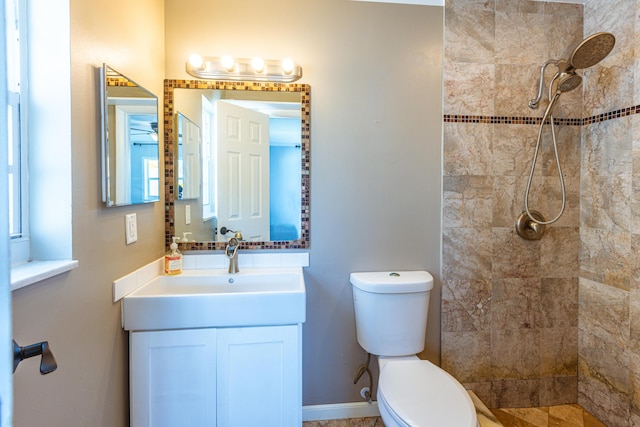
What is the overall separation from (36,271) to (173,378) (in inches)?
29.6

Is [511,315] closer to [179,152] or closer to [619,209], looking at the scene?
[619,209]

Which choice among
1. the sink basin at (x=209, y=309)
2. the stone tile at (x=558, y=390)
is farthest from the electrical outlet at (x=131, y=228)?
the stone tile at (x=558, y=390)

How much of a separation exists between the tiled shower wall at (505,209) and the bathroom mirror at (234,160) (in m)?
0.88

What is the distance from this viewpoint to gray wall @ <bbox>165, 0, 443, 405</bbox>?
1778mm

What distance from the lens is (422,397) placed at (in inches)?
51.1

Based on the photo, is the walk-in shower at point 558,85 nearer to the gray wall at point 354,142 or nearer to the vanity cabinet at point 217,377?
the gray wall at point 354,142

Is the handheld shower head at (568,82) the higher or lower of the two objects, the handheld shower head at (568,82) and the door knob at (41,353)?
the higher

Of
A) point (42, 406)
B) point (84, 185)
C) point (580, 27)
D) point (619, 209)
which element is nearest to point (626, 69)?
point (580, 27)

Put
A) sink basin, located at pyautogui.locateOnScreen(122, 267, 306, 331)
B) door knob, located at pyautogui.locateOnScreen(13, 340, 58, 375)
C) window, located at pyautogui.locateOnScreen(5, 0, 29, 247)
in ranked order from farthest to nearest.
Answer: sink basin, located at pyautogui.locateOnScreen(122, 267, 306, 331) < window, located at pyautogui.locateOnScreen(5, 0, 29, 247) < door knob, located at pyautogui.locateOnScreen(13, 340, 58, 375)

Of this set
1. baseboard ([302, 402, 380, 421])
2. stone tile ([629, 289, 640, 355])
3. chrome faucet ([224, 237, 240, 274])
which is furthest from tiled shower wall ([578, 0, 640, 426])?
chrome faucet ([224, 237, 240, 274])

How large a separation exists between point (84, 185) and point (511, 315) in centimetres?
219

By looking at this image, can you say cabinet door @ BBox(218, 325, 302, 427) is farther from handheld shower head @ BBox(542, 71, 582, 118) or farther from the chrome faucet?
handheld shower head @ BBox(542, 71, 582, 118)

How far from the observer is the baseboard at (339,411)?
1.83m

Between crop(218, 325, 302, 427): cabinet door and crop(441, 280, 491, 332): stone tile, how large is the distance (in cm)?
94
